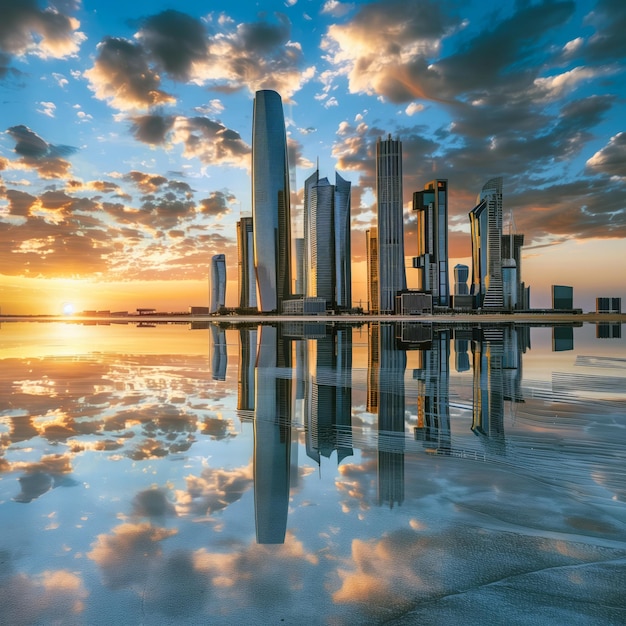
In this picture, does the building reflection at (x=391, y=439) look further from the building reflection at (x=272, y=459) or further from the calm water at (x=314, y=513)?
the building reflection at (x=272, y=459)

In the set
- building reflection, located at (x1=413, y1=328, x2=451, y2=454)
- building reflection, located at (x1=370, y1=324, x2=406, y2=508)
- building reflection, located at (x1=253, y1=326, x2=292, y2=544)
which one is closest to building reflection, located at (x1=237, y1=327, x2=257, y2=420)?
building reflection, located at (x1=253, y1=326, x2=292, y2=544)

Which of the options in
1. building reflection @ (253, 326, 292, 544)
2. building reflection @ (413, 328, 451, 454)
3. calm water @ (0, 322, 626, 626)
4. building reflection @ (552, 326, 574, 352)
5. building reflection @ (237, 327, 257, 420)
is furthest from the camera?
building reflection @ (552, 326, 574, 352)

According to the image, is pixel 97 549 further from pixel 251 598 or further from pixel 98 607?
pixel 251 598

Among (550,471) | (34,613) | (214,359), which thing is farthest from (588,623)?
(214,359)

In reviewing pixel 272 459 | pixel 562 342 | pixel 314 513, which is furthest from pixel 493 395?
pixel 562 342

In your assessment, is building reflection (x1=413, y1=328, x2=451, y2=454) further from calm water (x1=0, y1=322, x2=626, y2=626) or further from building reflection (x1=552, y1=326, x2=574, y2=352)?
building reflection (x1=552, y1=326, x2=574, y2=352)

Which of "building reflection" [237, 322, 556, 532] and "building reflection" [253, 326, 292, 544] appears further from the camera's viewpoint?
"building reflection" [237, 322, 556, 532]

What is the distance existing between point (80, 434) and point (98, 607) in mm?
9834

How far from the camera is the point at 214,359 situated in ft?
135

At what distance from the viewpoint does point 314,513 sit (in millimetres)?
8641

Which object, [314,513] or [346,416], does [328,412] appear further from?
[314,513]

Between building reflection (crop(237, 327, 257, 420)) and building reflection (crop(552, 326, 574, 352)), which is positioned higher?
building reflection (crop(552, 326, 574, 352))

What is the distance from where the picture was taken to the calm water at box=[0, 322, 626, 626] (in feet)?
19.6

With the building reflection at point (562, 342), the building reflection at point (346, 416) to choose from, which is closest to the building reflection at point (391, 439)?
the building reflection at point (346, 416)
